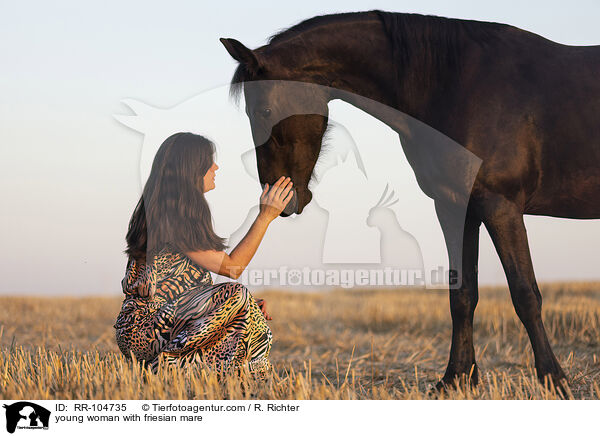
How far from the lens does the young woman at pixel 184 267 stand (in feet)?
11.9

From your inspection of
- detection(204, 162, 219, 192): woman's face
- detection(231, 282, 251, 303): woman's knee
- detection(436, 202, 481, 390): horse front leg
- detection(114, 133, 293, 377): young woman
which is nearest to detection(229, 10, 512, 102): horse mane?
detection(204, 162, 219, 192): woman's face

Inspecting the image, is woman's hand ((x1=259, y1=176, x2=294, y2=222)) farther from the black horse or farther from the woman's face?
the woman's face

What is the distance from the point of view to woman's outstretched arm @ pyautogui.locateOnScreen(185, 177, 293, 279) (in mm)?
3621

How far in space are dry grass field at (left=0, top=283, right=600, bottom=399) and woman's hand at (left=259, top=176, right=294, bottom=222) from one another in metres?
1.10

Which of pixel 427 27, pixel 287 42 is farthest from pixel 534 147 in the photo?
pixel 287 42

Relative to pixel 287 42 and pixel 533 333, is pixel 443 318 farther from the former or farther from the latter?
pixel 287 42

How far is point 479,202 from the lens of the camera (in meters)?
3.70

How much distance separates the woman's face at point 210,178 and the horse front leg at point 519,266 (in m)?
1.95

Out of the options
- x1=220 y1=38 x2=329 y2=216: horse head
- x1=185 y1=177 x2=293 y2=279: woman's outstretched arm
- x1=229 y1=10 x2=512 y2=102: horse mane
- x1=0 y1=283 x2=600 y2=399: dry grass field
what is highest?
x1=229 y1=10 x2=512 y2=102: horse mane

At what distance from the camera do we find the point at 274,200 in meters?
3.66
